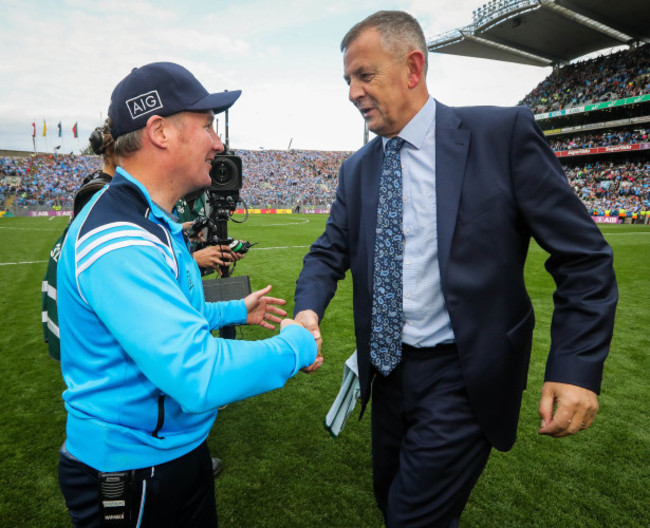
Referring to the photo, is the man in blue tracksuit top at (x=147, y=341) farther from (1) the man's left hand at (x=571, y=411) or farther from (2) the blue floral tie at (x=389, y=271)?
(1) the man's left hand at (x=571, y=411)

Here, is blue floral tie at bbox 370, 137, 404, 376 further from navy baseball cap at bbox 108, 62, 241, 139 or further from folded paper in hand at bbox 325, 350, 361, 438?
navy baseball cap at bbox 108, 62, 241, 139

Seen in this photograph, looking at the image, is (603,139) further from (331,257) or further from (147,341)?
(147,341)

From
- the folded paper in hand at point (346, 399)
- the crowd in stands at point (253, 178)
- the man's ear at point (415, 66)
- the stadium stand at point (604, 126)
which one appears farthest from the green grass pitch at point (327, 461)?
the crowd in stands at point (253, 178)

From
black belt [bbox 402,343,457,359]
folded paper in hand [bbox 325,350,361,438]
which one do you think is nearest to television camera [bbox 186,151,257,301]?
folded paper in hand [bbox 325,350,361,438]

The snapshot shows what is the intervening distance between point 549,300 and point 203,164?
326 inches

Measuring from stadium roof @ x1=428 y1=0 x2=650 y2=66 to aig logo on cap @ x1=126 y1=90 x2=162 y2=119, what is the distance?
41.2m

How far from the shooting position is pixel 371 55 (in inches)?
72.1

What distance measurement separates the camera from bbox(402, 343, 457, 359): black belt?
181 centimetres

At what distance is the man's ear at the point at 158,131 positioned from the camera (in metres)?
1.38

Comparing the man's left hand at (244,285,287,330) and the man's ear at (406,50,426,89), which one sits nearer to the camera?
the man's ear at (406,50,426,89)

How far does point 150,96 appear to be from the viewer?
1374 mm

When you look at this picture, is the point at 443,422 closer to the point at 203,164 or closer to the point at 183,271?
the point at 183,271

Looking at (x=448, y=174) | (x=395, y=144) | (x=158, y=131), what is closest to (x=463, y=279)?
(x=448, y=174)

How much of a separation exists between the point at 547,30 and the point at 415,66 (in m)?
46.1
